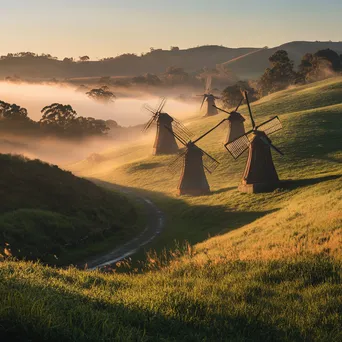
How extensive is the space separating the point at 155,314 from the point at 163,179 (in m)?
58.1

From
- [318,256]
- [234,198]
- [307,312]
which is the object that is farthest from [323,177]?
[307,312]

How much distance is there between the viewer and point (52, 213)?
34.7 meters

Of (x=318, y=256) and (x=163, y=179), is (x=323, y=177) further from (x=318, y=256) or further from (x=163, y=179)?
(x=318, y=256)

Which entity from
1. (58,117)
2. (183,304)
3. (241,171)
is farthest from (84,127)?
(183,304)

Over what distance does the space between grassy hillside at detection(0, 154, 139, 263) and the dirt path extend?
1.36 m

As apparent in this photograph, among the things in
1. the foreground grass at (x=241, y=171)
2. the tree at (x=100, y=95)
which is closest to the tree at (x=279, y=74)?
the foreground grass at (x=241, y=171)

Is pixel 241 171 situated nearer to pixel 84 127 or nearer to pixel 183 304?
pixel 183 304

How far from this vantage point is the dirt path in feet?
94.1

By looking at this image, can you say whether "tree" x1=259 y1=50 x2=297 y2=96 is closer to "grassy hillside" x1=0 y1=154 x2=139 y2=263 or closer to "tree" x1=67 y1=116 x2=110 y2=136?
"tree" x1=67 y1=116 x2=110 y2=136

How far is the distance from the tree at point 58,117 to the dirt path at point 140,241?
243 ft

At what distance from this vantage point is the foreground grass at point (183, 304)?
5793 mm

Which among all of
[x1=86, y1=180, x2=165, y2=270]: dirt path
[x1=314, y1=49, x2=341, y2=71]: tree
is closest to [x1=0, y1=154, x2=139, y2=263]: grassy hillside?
[x1=86, y1=180, x2=165, y2=270]: dirt path

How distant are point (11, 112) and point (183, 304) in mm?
121456

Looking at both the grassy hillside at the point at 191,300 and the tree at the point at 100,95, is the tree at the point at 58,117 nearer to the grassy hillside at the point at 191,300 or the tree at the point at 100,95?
the tree at the point at 100,95
